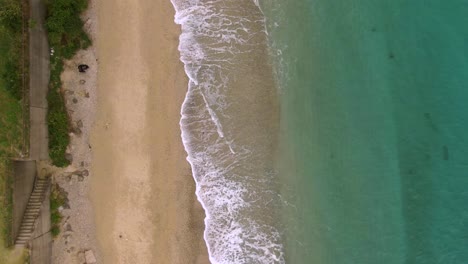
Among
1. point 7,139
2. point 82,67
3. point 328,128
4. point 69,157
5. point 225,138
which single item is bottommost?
point 69,157

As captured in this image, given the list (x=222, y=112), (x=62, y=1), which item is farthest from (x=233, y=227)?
(x=62, y=1)

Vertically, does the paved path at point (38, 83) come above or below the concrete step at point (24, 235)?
above

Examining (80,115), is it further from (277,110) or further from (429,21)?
(429,21)

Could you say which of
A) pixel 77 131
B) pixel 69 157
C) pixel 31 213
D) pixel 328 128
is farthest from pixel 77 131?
pixel 328 128

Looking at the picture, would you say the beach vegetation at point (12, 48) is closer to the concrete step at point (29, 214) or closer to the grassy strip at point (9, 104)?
the grassy strip at point (9, 104)

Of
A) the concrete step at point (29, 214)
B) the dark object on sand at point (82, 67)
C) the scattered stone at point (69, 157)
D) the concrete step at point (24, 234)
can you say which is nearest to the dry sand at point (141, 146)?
the dark object on sand at point (82, 67)

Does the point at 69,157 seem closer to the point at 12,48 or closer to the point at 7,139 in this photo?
the point at 7,139
